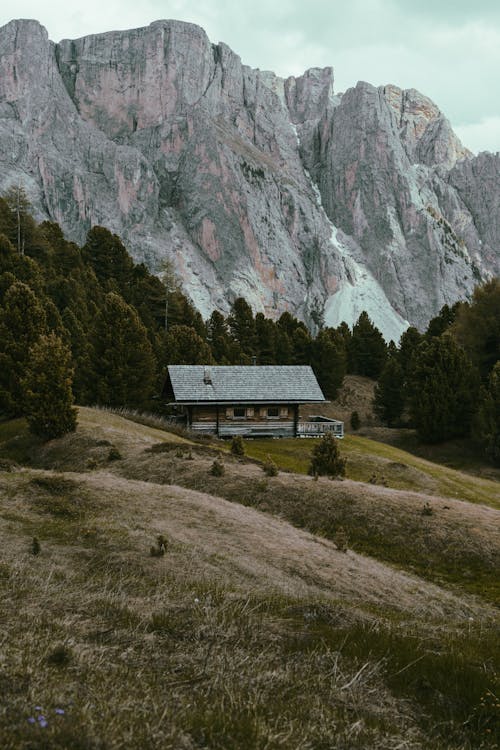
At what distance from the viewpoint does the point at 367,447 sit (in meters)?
51.6

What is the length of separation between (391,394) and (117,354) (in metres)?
37.8

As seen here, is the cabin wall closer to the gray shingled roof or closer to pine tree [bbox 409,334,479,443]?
the gray shingled roof

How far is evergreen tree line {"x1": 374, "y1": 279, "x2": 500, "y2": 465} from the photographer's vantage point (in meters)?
57.7

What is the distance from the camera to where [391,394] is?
73062 millimetres

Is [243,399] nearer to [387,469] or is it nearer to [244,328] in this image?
[387,469]

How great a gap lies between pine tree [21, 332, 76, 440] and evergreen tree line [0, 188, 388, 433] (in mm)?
134

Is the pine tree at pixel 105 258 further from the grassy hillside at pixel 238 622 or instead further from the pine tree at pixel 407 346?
the grassy hillside at pixel 238 622

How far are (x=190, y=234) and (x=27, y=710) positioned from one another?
568ft

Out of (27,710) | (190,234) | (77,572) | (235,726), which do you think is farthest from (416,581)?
(190,234)

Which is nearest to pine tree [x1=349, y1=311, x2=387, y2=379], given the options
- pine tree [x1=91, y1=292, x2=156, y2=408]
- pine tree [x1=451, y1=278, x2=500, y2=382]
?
pine tree [x1=451, y1=278, x2=500, y2=382]

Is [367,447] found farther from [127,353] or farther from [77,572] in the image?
[77,572]

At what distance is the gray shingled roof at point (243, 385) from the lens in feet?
169

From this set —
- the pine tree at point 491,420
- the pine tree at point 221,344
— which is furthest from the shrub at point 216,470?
the pine tree at point 221,344

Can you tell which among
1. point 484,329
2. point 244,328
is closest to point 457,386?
point 484,329
